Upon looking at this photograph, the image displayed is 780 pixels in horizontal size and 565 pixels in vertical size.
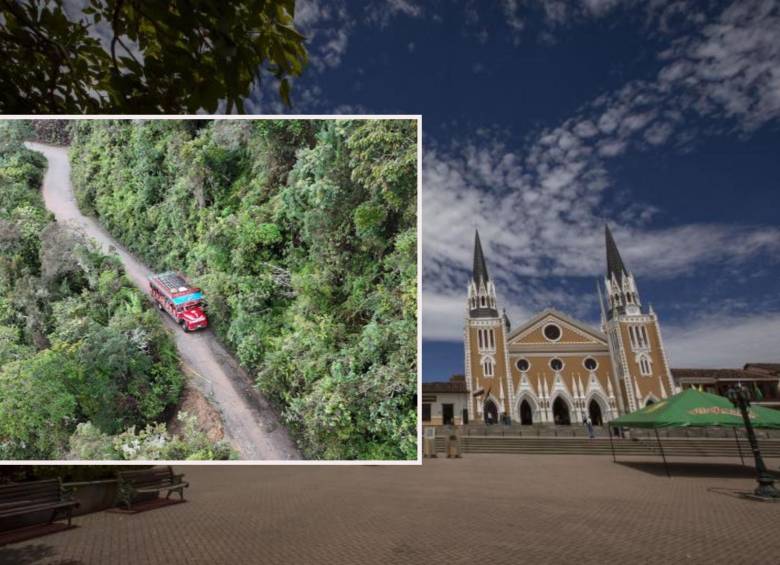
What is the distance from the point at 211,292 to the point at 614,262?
198 feet

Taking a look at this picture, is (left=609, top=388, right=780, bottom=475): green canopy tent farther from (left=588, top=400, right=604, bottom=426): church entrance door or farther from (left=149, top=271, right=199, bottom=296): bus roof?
(left=588, top=400, right=604, bottom=426): church entrance door

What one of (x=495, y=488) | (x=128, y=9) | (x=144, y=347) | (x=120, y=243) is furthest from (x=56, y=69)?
(x=495, y=488)

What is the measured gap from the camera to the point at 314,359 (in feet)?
12.6

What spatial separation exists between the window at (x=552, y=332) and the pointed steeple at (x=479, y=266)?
929 cm

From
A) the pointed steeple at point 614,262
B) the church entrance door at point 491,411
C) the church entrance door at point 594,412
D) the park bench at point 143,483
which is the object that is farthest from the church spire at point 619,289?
the park bench at point 143,483

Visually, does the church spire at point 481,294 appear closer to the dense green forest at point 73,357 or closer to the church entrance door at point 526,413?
the church entrance door at point 526,413

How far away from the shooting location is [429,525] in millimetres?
7648

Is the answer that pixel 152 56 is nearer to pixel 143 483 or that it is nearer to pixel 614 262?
pixel 143 483

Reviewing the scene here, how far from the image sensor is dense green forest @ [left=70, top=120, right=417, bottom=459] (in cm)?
371

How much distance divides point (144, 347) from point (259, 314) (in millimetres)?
967

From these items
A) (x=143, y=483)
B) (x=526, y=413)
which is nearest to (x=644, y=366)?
(x=526, y=413)

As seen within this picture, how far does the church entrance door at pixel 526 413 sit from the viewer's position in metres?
48.8

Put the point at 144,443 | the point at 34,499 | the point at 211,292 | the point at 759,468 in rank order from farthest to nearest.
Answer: the point at 759,468 < the point at 34,499 < the point at 211,292 < the point at 144,443

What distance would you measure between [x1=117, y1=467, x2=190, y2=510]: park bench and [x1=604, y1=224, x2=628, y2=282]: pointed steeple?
55272 millimetres
